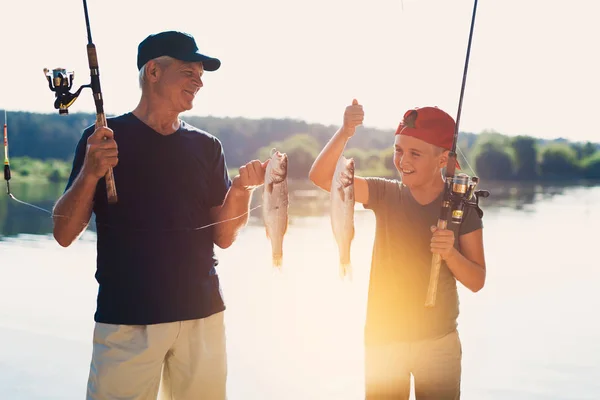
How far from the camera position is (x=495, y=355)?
28.1 ft

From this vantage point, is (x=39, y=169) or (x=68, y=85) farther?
(x=39, y=169)

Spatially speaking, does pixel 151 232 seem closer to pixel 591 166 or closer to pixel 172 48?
pixel 172 48

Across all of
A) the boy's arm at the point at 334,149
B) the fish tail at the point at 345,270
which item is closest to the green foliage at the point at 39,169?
the boy's arm at the point at 334,149

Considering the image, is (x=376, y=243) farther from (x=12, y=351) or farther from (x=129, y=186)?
(x=12, y=351)

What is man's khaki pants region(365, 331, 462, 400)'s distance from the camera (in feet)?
9.99

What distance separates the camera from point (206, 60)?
301 centimetres

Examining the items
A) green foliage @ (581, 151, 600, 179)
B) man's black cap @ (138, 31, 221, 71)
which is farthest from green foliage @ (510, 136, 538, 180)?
man's black cap @ (138, 31, 221, 71)

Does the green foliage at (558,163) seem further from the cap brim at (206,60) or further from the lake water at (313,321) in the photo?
the cap brim at (206,60)

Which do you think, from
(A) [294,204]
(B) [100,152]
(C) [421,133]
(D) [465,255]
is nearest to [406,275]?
(D) [465,255]

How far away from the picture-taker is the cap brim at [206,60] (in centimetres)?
299

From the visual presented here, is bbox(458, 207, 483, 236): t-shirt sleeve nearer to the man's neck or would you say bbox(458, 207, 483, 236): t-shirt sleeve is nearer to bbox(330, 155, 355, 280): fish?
bbox(330, 155, 355, 280): fish

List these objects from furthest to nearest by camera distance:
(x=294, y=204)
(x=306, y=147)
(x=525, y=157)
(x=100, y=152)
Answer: (x=525, y=157) < (x=294, y=204) < (x=306, y=147) < (x=100, y=152)

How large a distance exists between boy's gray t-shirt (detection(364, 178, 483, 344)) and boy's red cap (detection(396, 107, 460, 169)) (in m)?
0.28

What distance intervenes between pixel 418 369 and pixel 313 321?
7.33m
